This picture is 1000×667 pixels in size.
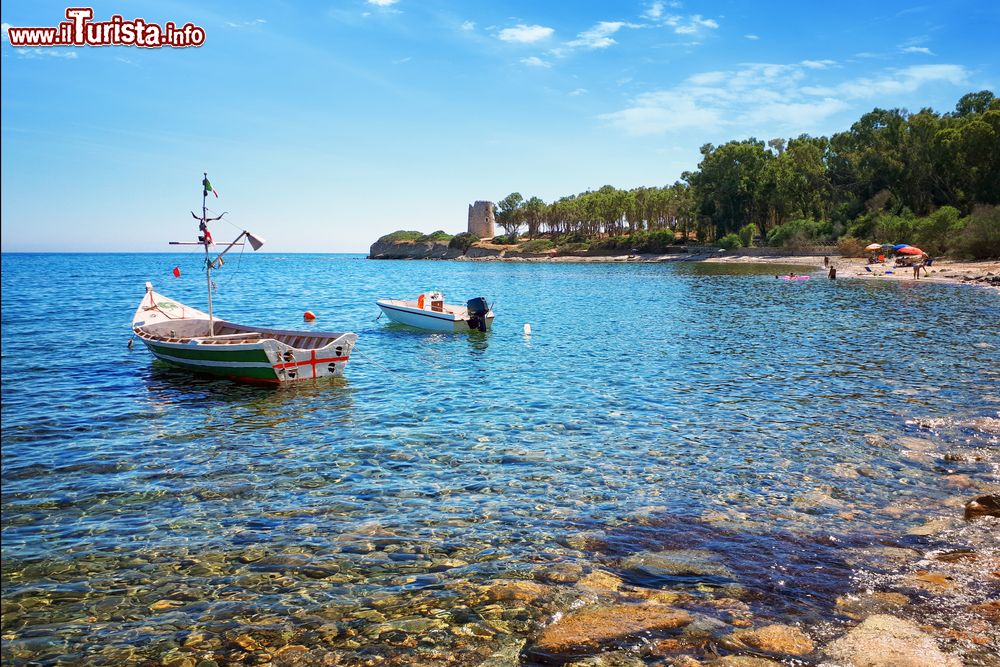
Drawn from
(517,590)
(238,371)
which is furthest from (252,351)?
(517,590)

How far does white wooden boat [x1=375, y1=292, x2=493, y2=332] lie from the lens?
30828 mm

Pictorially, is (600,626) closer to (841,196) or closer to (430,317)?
(430,317)

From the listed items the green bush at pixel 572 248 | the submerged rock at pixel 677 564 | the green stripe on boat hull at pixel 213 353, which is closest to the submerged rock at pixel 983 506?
the submerged rock at pixel 677 564

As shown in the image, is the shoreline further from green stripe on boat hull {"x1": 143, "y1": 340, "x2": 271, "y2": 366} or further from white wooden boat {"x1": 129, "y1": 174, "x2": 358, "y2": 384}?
green stripe on boat hull {"x1": 143, "y1": 340, "x2": 271, "y2": 366}

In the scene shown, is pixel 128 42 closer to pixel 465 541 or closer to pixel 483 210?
pixel 465 541

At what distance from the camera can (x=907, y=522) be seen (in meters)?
→ 8.89

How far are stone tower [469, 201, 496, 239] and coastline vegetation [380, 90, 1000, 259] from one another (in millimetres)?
32084

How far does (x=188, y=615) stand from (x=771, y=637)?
592cm

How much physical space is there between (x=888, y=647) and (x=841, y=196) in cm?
12157

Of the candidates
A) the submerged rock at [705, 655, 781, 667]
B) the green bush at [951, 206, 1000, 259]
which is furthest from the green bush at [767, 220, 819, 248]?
the submerged rock at [705, 655, 781, 667]

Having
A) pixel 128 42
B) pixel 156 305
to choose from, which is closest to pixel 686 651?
pixel 128 42


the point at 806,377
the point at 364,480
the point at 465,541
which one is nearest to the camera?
the point at 465,541

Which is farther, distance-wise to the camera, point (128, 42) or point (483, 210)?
point (483, 210)

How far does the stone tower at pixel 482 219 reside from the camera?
19138 centimetres
